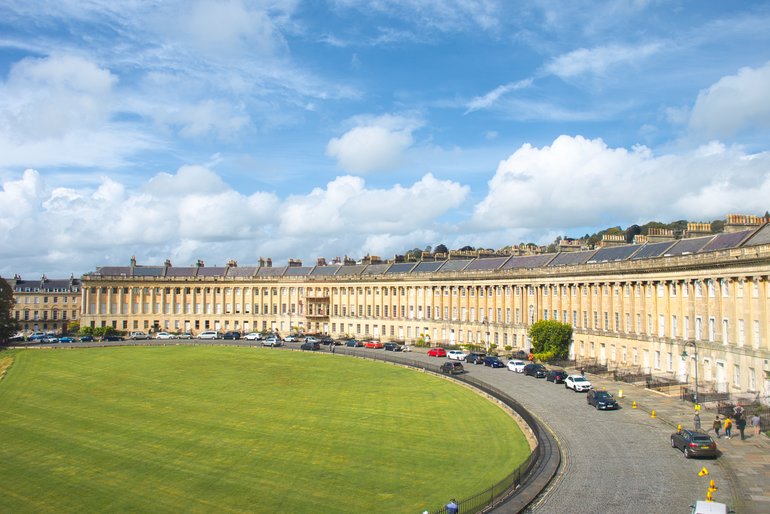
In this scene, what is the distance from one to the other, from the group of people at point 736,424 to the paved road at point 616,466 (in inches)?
108

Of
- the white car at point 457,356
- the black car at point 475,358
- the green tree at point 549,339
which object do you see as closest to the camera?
the green tree at point 549,339

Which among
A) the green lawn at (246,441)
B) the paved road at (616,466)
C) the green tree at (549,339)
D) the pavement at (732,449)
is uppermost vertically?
the green tree at (549,339)

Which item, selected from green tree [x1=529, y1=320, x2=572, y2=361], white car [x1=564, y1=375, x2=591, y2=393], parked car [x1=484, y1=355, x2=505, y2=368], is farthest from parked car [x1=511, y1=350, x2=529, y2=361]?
white car [x1=564, y1=375, x2=591, y2=393]

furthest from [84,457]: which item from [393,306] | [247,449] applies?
[393,306]

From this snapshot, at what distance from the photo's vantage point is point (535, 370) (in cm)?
6275

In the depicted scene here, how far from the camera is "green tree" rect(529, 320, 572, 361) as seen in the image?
72000 millimetres

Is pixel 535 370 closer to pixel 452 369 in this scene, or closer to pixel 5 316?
pixel 452 369

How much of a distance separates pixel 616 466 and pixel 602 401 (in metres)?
14.0

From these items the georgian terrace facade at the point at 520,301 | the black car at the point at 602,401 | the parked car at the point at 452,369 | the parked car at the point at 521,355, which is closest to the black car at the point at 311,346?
the georgian terrace facade at the point at 520,301

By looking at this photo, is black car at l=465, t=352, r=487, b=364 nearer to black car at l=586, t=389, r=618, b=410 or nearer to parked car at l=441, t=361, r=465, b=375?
parked car at l=441, t=361, r=465, b=375

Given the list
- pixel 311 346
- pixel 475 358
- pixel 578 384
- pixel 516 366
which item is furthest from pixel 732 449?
pixel 311 346

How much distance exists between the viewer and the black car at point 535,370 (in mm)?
61625

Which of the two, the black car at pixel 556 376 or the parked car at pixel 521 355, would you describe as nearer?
the black car at pixel 556 376

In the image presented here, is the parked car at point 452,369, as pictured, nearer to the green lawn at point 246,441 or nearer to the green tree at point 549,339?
the green lawn at point 246,441
